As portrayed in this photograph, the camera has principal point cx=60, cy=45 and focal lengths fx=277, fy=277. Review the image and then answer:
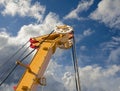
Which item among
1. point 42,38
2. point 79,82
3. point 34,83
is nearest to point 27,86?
point 34,83

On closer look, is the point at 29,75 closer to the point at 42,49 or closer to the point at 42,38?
the point at 42,49

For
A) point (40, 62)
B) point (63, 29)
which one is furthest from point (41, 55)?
point (63, 29)

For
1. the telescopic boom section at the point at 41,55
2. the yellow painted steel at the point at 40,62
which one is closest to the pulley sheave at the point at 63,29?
the telescopic boom section at the point at 41,55

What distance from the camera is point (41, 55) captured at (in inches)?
765

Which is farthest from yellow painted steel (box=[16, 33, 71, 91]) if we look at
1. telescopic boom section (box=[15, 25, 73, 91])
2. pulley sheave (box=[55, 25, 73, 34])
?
pulley sheave (box=[55, 25, 73, 34])

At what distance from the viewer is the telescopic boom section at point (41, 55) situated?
1781 cm

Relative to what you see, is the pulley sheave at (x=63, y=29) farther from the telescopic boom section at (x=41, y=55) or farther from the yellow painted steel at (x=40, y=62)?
the yellow painted steel at (x=40, y=62)

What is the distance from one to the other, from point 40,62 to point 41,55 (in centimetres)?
74

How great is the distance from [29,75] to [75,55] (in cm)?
408

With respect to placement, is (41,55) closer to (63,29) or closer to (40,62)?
(40,62)

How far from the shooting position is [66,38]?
69.2 ft

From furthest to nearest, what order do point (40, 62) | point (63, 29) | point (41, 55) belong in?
point (63, 29)
point (41, 55)
point (40, 62)

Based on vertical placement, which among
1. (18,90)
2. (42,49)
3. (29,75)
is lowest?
(18,90)

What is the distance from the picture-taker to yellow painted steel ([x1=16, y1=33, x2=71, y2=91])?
1773cm
